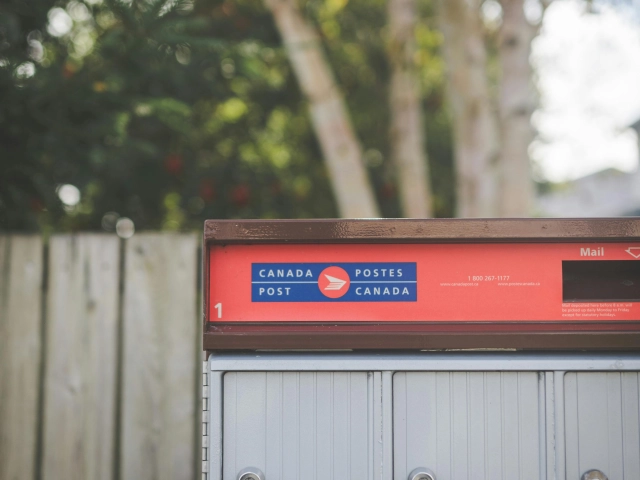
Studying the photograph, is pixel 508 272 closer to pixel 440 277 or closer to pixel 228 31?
pixel 440 277

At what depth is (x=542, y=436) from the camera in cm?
152

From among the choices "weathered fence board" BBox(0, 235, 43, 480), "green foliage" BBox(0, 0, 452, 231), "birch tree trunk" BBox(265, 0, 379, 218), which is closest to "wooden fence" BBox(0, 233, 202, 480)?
"weathered fence board" BBox(0, 235, 43, 480)

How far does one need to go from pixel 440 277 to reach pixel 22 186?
93.2 inches

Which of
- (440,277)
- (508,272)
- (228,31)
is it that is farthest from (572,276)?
(228,31)

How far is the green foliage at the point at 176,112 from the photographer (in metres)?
2.90

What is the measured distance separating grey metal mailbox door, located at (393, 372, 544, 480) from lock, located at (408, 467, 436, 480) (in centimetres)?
1

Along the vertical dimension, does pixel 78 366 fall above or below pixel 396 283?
below

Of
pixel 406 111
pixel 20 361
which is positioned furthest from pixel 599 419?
A: pixel 406 111

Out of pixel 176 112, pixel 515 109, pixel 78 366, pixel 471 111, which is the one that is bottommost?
pixel 78 366

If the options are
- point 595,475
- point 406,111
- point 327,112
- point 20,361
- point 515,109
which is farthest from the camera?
point 406,111

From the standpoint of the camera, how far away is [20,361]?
116 inches

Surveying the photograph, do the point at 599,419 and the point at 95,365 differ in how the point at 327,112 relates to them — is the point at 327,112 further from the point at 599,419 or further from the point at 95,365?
the point at 599,419

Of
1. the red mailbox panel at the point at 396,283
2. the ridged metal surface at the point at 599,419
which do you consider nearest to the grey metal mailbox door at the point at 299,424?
the red mailbox panel at the point at 396,283

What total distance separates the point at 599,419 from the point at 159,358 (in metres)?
2.16
